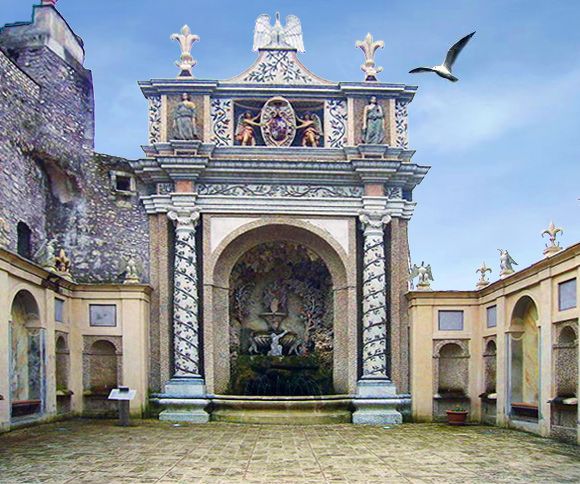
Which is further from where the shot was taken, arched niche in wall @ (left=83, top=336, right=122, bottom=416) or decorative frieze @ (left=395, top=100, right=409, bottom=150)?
decorative frieze @ (left=395, top=100, right=409, bottom=150)

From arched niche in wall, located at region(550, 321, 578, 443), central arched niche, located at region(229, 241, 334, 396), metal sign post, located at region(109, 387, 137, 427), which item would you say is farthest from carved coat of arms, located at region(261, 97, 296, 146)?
arched niche in wall, located at region(550, 321, 578, 443)

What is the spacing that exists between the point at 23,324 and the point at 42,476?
22.2 feet

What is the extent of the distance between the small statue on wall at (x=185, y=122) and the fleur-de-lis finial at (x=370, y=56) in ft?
16.9

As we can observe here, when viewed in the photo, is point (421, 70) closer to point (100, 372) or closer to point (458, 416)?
point (458, 416)

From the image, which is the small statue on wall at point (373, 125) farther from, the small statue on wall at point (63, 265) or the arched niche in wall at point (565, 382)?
the small statue on wall at point (63, 265)

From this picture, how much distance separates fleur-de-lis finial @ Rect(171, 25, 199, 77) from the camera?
20.3 metres

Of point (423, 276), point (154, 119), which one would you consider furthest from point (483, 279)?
point (154, 119)

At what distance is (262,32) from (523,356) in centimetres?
1178

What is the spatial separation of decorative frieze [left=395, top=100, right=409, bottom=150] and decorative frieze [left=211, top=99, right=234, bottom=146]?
15.6 ft

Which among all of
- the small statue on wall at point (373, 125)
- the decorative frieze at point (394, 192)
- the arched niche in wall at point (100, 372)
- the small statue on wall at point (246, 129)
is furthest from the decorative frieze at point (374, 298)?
the arched niche in wall at point (100, 372)

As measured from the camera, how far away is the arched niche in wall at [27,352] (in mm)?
15359

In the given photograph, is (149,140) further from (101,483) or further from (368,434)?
(101,483)

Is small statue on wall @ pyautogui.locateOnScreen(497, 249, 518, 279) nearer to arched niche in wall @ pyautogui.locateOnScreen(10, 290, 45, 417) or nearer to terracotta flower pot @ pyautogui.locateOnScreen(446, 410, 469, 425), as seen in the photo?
terracotta flower pot @ pyautogui.locateOnScreen(446, 410, 469, 425)

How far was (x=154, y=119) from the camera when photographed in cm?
2014
